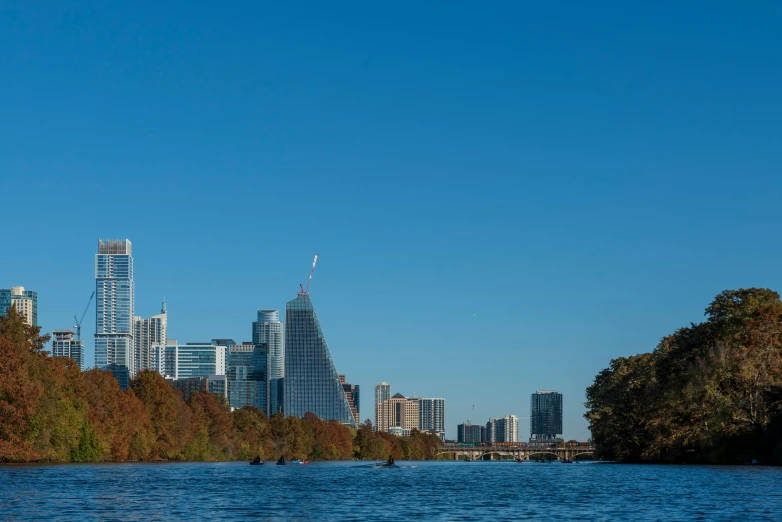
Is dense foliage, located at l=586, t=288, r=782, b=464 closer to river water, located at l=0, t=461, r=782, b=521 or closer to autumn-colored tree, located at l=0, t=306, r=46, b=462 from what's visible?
river water, located at l=0, t=461, r=782, b=521

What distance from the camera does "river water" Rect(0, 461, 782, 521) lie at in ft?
193

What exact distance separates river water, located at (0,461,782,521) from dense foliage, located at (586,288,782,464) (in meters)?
15.1

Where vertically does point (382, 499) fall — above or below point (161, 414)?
below

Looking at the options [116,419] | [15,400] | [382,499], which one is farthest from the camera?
[116,419]

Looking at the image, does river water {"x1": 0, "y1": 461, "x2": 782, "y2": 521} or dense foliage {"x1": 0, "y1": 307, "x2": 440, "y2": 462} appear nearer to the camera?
river water {"x1": 0, "y1": 461, "x2": 782, "y2": 521}

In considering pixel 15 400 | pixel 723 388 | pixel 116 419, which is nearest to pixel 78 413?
pixel 116 419

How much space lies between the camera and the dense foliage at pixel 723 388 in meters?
A: 115

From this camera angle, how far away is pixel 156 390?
176 metres

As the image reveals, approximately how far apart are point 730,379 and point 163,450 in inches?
3875

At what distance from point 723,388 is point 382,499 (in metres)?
59.7

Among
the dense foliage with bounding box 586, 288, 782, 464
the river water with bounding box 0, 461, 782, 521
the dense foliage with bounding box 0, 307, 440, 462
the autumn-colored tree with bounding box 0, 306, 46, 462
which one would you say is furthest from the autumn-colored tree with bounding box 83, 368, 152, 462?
the dense foliage with bounding box 586, 288, 782, 464

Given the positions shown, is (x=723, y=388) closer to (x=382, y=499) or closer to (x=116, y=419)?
(x=382, y=499)

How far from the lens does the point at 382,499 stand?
252ft

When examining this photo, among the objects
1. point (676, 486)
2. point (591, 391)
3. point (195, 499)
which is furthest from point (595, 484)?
point (591, 391)
